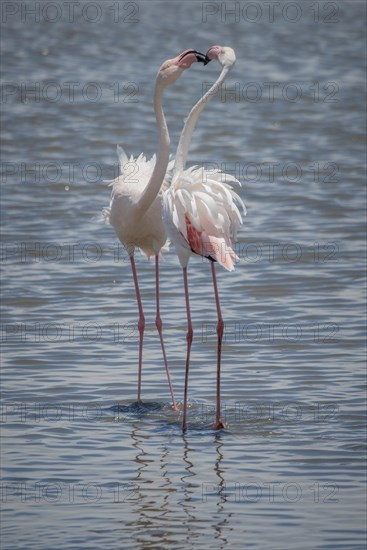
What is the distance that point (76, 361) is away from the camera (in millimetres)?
8703

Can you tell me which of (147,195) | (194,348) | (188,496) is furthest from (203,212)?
(194,348)

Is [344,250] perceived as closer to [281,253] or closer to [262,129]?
[281,253]

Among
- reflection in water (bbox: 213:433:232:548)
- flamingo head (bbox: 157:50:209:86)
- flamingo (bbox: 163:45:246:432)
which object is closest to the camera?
reflection in water (bbox: 213:433:232:548)

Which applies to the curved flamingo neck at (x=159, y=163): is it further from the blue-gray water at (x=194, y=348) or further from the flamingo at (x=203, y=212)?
the blue-gray water at (x=194, y=348)

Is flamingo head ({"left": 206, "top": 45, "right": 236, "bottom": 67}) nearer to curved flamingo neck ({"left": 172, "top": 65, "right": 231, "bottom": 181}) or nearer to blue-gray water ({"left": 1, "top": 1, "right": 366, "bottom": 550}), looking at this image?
curved flamingo neck ({"left": 172, "top": 65, "right": 231, "bottom": 181})

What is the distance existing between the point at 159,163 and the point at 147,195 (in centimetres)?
27

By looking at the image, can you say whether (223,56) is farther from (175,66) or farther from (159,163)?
(159,163)

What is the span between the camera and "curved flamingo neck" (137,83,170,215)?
7.73 m

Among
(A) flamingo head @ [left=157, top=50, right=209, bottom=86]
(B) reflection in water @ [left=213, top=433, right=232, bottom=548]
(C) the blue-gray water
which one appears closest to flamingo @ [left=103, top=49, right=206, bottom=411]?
(A) flamingo head @ [left=157, top=50, right=209, bottom=86]

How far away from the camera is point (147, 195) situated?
25.9ft

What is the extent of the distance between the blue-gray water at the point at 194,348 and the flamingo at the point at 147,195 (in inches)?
25.3

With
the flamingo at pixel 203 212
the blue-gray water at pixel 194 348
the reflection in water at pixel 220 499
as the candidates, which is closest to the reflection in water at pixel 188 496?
the blue-gray water at pixel 194 348

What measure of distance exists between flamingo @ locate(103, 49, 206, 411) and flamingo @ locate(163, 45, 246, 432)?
0.27 m

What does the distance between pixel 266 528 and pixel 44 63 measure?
71.8ft
